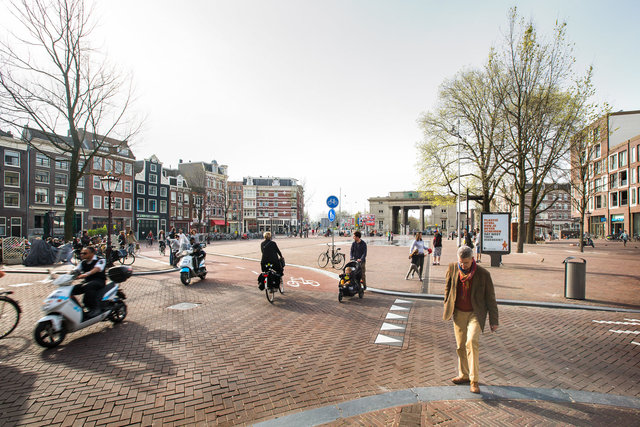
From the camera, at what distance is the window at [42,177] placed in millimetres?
34188

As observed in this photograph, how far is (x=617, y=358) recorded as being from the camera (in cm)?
475

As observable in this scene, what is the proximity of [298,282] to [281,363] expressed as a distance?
650cm

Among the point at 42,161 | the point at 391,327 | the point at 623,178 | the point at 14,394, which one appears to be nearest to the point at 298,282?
the point at 391,327

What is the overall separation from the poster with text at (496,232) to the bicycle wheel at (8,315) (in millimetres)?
16202

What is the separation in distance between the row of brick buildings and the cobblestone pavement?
427 inches

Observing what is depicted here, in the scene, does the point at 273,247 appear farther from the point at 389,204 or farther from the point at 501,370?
the point at 389,204

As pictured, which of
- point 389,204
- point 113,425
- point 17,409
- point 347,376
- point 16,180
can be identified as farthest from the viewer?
A: point 389,204

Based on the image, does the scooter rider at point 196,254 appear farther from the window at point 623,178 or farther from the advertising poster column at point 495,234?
the window at point 623,178

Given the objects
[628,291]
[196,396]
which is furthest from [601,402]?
[628,291]

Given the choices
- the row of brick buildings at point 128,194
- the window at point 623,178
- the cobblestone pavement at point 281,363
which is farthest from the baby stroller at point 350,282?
the window at point 623,178

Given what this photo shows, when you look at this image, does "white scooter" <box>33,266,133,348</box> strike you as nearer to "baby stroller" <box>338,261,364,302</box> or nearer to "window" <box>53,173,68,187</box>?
"baby stroller" <box>338,261,364,302</box>

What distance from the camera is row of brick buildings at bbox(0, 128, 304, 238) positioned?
104ft

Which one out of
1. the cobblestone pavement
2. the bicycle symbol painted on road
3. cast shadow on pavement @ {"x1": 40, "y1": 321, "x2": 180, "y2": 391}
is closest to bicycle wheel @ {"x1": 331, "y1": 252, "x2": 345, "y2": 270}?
the bicycle symbol painted on road

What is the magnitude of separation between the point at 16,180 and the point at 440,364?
43297 millimetres
